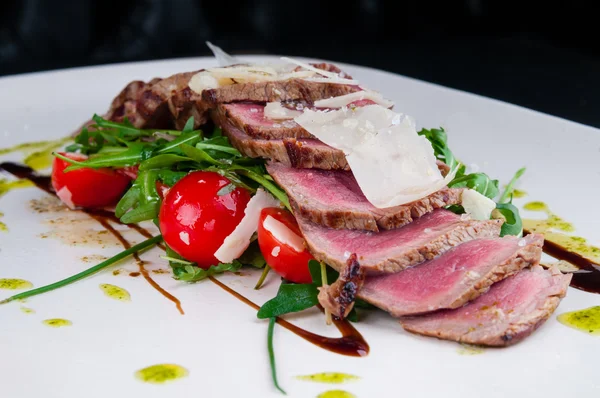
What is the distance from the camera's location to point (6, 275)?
3838 mm

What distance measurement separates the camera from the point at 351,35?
9.97 metres

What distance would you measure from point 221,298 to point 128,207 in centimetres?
106

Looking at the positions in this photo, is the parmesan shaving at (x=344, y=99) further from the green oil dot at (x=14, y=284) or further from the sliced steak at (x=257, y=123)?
the green oil dot at (x=14, y=284)

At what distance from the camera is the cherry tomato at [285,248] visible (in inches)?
142

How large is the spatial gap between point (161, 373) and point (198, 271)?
0.82m

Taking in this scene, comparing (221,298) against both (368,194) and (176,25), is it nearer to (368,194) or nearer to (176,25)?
(368,194)

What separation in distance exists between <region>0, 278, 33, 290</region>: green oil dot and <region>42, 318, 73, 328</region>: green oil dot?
1.29ft

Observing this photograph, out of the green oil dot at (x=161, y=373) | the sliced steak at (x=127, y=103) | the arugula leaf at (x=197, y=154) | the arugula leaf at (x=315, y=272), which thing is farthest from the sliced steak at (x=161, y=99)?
the green oil dot at (x=161, y=373)

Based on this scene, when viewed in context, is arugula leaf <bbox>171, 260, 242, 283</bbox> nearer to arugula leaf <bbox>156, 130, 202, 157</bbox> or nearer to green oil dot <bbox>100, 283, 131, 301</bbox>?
green oil dot <bbox>100, 283, 131, 301</bbox>

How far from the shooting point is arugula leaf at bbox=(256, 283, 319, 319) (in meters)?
3.31

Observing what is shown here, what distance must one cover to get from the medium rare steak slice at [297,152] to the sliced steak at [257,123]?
3cm

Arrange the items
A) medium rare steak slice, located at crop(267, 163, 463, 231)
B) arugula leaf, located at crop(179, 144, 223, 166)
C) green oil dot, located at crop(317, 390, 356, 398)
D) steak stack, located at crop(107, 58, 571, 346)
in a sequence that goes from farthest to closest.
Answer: arugula leaf, located at crop(179, 144, 223, 166) → medium rare steak slice, located at crop(267, 163, 463, 231) → steak stack, located at crop(107, 58, 571, 346) → green oil dot, located at crop(317, 390, 356, 398)

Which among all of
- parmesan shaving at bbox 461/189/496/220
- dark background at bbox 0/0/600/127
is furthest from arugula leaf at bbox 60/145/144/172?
dark background at bbox 0/0/600/127

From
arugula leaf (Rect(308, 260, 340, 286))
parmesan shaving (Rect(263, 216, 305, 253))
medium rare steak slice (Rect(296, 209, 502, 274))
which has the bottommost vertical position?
arugula leaf (Rect(308, 260, 340, 286))
